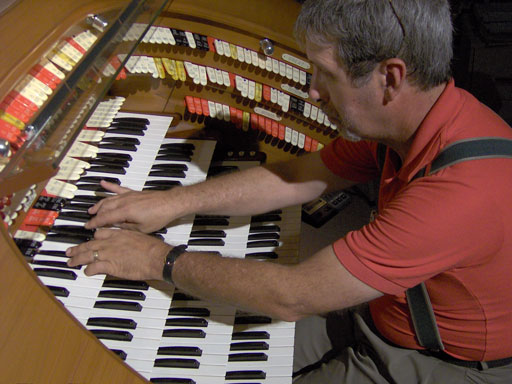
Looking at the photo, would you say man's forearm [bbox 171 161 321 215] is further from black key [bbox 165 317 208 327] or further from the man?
black key [bbox 165 317 208 327]

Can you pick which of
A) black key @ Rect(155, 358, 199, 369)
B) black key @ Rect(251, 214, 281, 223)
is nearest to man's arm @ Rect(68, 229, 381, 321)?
black key @ Rect(155, 358, 199, 369)

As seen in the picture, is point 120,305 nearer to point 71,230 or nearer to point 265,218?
point 71,230

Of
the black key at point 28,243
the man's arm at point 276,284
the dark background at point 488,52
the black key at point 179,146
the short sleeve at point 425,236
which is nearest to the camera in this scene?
the short sleeve at point 425,236

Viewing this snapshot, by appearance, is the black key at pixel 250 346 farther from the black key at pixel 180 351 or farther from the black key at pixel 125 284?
the black key at pixel 125 284

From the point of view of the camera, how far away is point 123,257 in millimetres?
1430

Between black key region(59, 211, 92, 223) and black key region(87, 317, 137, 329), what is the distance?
32 cm

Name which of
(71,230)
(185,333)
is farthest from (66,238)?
(185,333)

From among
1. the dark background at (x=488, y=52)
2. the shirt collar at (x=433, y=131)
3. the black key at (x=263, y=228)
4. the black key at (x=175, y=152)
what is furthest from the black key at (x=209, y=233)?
the dark background at (x=488, y=52)

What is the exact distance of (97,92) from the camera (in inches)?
46.3

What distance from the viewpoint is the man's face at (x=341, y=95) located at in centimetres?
116

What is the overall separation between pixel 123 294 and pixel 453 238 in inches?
36.9

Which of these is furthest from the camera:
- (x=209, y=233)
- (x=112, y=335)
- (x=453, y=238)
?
(x=209, y=233)

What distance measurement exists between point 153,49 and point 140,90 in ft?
0.56

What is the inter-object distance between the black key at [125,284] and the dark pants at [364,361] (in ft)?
1.87
